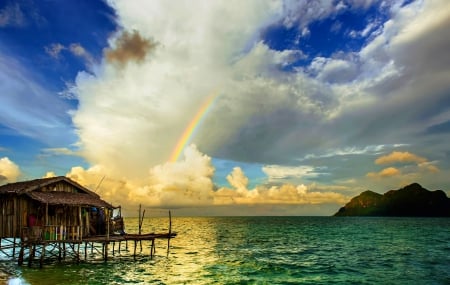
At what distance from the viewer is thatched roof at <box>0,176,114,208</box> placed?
31.6 meters

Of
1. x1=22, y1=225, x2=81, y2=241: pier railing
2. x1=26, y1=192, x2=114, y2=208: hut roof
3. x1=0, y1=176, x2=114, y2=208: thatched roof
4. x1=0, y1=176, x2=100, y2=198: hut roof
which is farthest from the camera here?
x1=0, y1=176, x2=100, y2=198: hut roof

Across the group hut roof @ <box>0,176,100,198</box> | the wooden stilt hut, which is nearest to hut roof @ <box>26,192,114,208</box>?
the wooden stilt hut

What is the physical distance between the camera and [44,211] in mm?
32812

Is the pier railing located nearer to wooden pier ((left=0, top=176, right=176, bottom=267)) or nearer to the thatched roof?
wooden pier ((left=0, top=176, right=176, bottom=267))

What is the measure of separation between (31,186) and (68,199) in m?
3.30

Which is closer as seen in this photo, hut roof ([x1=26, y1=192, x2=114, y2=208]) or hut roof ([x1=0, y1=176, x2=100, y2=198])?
hut roof ([x1=26, y1=192, x2=114, y2=208])

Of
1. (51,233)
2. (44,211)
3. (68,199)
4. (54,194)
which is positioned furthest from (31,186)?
(51,233)

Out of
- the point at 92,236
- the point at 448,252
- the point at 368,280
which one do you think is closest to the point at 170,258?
the point at 92,236

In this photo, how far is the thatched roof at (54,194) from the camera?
31.6 metres

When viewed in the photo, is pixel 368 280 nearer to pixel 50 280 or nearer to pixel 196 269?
pixel 196 269

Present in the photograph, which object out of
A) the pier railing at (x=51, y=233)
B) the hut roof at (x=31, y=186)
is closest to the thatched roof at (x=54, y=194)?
the hut roof at (x=31, y=186)

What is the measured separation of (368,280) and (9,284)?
26894mm

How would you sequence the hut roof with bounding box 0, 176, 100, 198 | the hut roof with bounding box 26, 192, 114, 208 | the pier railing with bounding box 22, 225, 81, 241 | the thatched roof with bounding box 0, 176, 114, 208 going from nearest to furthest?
the pier railing with bounding box 22, 225, 81, 241 < the hut roof with bounding box 26, 192, 114, 208 < the thatched roof with bounding box 0, 176, 114, 208 < the hut roof with bounding box 0, 176, 100, 198

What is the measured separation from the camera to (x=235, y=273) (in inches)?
1351
